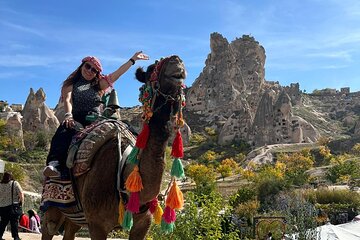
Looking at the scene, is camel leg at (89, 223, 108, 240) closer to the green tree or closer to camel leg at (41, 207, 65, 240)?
camel leg at (41, 207, 65, 240)

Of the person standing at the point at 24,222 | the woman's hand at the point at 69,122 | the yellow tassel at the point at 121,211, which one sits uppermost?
the woman's hand at the point at 69,122

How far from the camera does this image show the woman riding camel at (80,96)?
16.3 ft

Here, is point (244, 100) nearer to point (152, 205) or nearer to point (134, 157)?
point (152, 205)

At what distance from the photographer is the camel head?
394cm

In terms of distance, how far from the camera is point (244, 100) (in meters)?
83.5

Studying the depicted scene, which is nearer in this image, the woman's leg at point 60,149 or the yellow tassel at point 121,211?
the yellow tassel at point 121,211

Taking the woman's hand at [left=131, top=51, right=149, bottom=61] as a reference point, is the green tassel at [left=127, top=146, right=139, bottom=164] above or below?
below

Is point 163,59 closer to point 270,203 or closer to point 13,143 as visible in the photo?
point 270,203

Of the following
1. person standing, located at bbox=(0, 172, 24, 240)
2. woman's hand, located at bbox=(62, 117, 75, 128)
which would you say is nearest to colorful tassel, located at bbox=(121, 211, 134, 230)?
woman's hand, located at bbox=(62, 117, 75, 128)

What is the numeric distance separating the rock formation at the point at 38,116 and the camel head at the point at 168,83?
58596 millimetres

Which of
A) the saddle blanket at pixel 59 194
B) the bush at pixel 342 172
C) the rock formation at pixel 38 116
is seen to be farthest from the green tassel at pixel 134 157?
the rock formation at pixel 38 116

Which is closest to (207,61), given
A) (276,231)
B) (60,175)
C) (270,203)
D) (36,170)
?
(36,170)

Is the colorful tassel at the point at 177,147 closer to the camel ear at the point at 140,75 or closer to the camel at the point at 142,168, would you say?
the camel at the point at 142,168

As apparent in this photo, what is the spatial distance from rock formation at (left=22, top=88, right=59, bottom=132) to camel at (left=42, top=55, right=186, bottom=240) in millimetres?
58058
